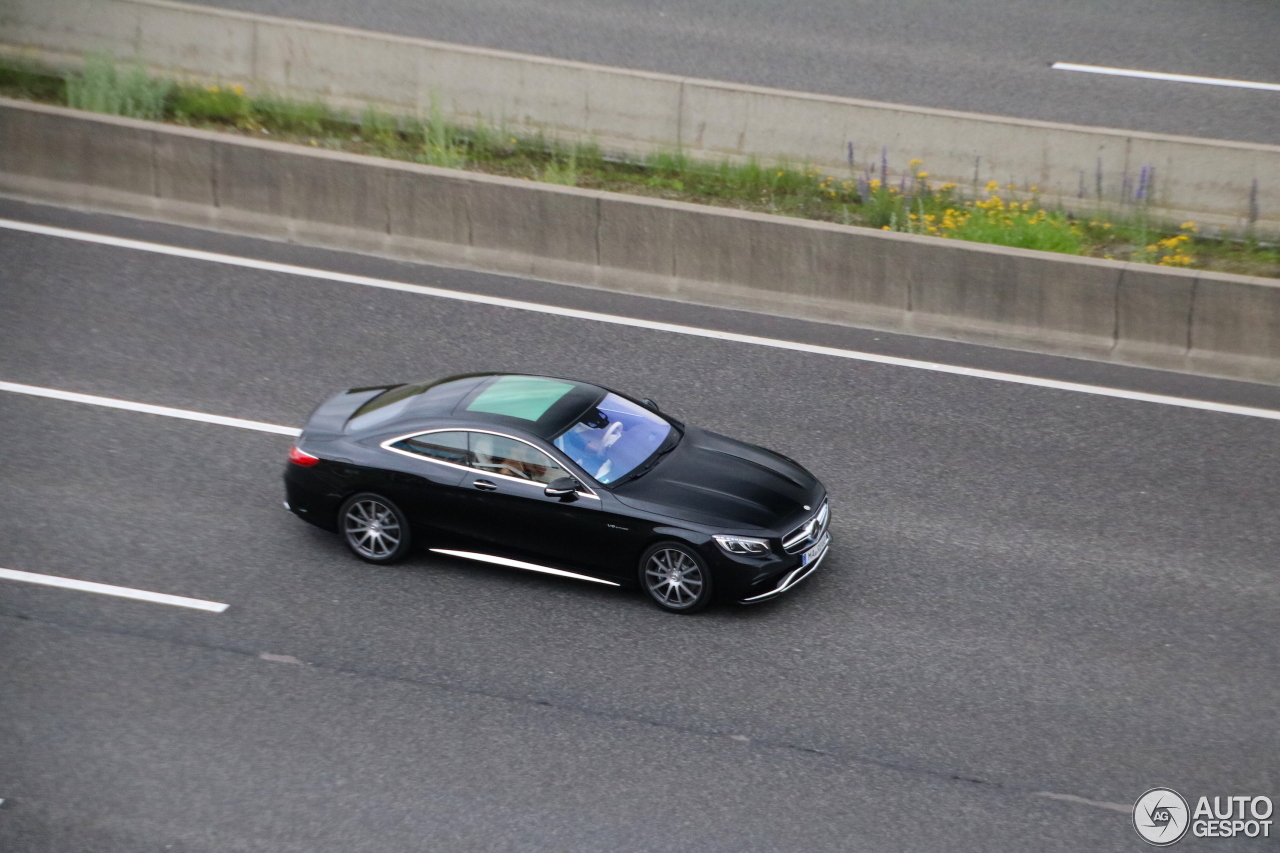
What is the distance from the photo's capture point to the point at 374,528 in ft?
32.6

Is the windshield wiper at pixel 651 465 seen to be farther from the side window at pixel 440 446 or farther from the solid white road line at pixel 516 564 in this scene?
the side window at pixel 440 446

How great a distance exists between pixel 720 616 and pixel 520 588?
1.43 meters

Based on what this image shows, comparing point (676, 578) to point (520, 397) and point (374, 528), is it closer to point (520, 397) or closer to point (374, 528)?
point (520, 397)

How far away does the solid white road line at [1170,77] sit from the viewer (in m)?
17.7

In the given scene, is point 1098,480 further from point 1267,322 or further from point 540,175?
point 540,175

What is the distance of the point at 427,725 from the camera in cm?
826

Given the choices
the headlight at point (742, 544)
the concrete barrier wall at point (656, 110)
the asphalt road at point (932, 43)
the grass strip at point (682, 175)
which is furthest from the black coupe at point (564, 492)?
the asphalt road at point (932, 43)

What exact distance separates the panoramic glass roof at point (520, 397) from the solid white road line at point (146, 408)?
2276 mm

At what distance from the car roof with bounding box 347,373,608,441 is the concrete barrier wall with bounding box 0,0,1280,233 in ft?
20.7

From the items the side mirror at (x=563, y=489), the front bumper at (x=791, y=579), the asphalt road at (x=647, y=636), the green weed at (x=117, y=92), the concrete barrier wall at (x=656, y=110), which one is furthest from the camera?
the green weed at (x=117, y=92)

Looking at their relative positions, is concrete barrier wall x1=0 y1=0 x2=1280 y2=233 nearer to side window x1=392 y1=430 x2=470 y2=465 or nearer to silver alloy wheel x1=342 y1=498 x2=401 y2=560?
side window x1=392 y1=430 x2=470 y2=465

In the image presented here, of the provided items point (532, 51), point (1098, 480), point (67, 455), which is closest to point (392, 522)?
point (67, 455)

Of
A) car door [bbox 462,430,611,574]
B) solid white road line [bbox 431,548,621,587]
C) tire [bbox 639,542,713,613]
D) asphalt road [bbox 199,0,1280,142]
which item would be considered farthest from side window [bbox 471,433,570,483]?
asphalt road [bbox 199,0,1280,142]

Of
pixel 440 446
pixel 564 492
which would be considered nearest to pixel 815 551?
pixel 564 492
